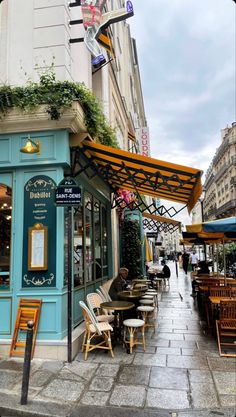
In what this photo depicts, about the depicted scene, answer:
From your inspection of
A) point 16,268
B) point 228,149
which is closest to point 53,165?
point 16,268

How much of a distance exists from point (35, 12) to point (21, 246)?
509 cm

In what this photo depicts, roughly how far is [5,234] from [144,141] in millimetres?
20093

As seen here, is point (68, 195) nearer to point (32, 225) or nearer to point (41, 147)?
point (32, 225)

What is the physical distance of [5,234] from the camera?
20.5ft

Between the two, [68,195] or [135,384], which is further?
[68,195]

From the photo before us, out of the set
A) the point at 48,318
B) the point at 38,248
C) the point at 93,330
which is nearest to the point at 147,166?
the point at 38,248

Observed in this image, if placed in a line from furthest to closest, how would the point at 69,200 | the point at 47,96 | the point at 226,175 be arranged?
1. the point at 226,175
2. the point at 47,96
3. the point at 69,200

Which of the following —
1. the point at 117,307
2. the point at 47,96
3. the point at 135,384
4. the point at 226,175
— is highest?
the point at 226,175

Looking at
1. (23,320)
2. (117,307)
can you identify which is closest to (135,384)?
(117,307)

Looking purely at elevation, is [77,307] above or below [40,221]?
below

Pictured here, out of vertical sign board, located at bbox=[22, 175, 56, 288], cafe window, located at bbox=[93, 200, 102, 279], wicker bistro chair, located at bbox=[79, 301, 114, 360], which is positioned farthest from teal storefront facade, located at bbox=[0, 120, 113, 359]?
cafe window, located at bbox=[93, 200, 102, 279]

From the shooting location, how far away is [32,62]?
6.70m

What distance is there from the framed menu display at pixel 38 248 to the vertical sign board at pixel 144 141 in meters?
19.0

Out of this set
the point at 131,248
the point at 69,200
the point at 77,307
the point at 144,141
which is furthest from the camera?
the point at 144,141
